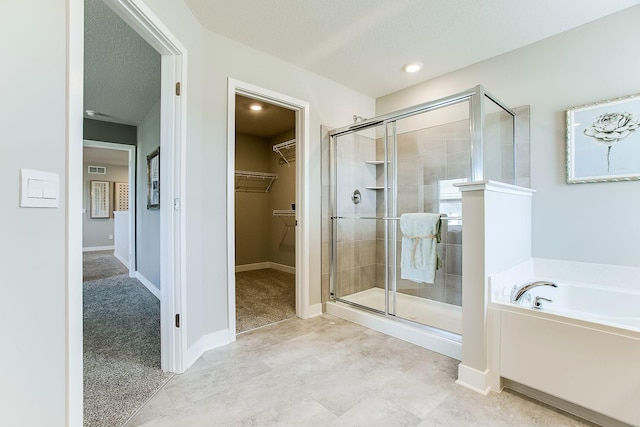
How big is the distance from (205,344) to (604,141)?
3283 millimetres

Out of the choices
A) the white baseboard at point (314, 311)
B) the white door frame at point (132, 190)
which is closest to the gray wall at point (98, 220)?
the white door frame at point (132, 190)

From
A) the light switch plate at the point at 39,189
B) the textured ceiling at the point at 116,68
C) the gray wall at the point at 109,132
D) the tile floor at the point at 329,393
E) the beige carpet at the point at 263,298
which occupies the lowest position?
the tile floor at the point at 329,393

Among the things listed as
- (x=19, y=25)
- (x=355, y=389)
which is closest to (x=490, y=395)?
(x=355, y=389)

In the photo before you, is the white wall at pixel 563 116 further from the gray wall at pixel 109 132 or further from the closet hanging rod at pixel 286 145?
the gray wall at pixel 109 132

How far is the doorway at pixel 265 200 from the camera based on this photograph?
4508mm

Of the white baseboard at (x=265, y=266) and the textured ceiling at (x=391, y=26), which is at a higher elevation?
the textured ceiling at (x=391, y=26)

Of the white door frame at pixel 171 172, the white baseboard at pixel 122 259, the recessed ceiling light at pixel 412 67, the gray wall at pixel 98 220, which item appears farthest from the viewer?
the gray wall at pixel 98 220

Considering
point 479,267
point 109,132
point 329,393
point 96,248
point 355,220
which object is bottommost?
point 329,393

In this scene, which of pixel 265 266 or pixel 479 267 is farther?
pixel 265 266

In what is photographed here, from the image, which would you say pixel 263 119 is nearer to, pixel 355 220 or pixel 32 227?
pixel 355 220

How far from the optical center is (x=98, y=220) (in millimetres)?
7613

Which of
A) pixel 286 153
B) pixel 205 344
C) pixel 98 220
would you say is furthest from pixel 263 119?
pixel 98 220

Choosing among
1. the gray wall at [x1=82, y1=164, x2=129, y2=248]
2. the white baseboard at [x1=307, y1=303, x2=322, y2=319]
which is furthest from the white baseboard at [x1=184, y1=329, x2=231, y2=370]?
the gray wall at [x1=82, y1=164, x2=129, y2=248]

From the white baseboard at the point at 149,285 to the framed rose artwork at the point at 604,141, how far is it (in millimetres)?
4374
